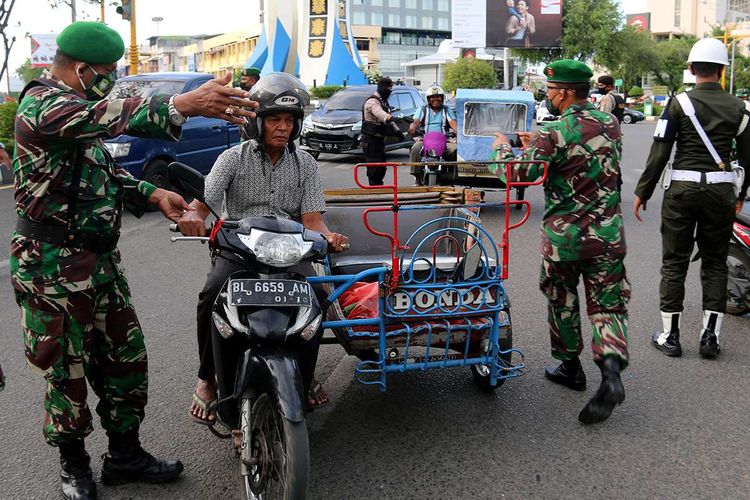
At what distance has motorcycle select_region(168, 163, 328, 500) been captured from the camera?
116 inches

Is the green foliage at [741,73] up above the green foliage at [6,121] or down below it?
above

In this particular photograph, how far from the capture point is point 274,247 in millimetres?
3002

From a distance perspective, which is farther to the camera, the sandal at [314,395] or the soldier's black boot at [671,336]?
the soldier's black boot at [671,336]

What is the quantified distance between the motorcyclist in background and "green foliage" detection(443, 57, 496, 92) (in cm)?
4461

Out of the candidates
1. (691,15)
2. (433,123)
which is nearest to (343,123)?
(433,123)

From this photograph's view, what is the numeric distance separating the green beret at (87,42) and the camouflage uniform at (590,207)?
2014 millimetres

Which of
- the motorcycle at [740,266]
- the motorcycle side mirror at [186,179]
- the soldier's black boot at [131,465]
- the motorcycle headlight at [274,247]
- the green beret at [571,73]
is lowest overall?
the soldier's black boot at [131,465]

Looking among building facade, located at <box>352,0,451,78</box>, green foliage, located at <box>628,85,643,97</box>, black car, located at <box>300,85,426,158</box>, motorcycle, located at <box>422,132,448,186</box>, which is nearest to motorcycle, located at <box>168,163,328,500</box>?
motorcycle, located at <box>422,132,448,186</box>

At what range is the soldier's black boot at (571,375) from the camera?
4.53 meters

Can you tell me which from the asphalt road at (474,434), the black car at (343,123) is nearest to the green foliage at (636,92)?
the black car at (343,123)

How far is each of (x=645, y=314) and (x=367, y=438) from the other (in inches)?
120

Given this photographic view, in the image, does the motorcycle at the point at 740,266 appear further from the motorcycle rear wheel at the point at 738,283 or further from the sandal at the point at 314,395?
the sandal at the point at 314,395

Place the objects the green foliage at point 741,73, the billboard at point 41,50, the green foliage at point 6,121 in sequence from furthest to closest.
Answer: the green foliage at point 741,73
the billboard at point 41,50
the green foliage at point 6,121

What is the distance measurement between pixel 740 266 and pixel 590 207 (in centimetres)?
238
